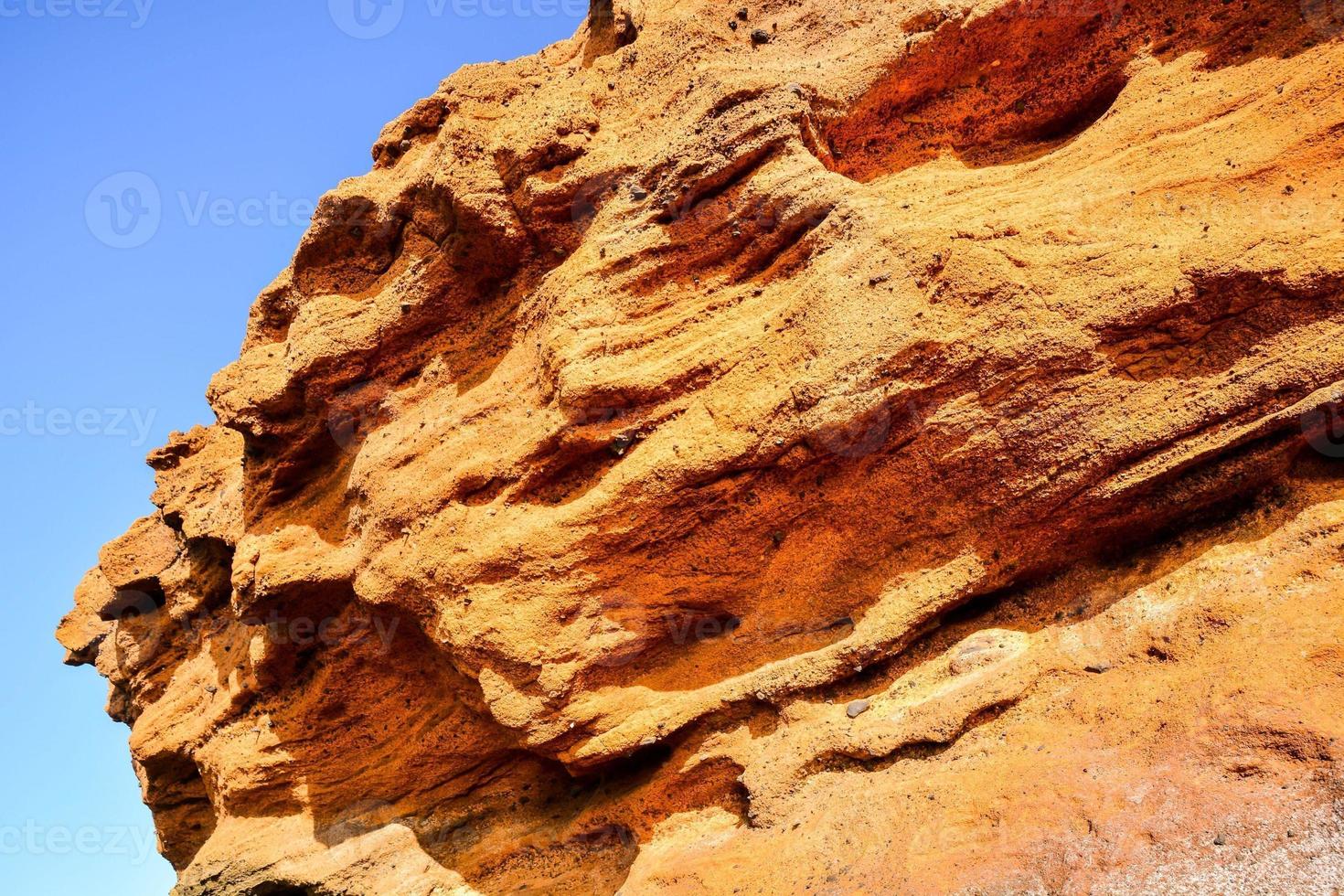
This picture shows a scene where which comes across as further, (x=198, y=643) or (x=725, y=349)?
(x=198, y=643)

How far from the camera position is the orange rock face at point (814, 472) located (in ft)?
20.7

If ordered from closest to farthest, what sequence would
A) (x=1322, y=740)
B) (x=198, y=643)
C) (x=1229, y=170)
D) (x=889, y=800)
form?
(x=1322, y=740) < (x=889, y=800) < (x=1229, y=170) < (x=198, y=643)

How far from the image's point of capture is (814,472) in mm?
8148

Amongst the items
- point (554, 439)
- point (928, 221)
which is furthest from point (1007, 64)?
point (554, 439)

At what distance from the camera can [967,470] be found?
7.52 meters

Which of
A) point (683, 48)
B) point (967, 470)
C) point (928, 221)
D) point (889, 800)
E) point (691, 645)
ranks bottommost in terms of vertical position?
point (889, 800)

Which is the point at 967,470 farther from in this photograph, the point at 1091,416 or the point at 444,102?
the point at 444,102

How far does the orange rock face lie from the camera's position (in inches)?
249

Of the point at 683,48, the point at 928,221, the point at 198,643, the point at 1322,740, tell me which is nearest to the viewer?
the point at 1322,740

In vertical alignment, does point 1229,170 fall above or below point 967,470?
above

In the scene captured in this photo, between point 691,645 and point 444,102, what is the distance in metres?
7.60

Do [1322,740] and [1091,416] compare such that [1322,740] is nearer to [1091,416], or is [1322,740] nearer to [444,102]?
[1091,416]

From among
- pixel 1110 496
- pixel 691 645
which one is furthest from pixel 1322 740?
pixel 691 645

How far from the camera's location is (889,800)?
6789mm
